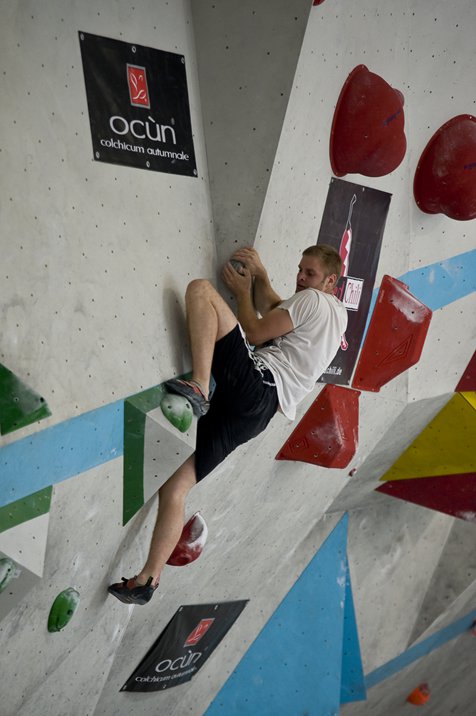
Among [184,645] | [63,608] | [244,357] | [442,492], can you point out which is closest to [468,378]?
[442,492]

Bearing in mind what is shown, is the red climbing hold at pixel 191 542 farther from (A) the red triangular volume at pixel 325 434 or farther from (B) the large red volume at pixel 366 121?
(B) the large red volume at pixel 366 121

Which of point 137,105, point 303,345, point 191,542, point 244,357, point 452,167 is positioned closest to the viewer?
point 137,105

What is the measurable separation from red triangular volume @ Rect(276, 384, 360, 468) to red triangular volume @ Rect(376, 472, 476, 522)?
4.15ft

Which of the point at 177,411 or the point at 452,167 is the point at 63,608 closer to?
the point at 177,411

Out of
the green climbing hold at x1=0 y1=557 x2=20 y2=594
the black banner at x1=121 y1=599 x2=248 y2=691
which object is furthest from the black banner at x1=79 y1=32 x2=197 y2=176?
the black banner at x1=121 y1=599 x2=248 y2=691

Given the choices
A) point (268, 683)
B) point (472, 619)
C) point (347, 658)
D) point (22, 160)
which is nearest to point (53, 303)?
point (22, 160)

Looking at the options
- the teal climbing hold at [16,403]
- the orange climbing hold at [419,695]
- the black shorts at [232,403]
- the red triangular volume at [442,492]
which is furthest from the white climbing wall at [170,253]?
the orange climbing hold at [419,695]

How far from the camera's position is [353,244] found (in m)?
3.88

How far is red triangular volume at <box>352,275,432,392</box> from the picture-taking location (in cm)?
417

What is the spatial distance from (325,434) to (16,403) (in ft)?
6.16

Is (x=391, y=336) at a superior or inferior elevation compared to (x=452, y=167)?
inferior

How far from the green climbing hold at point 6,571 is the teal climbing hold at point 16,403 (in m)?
0.36

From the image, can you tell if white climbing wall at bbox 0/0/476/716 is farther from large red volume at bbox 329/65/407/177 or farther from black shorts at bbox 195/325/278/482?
black shorts at bbox 195/325/278/482

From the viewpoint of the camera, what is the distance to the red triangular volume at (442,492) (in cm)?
524
